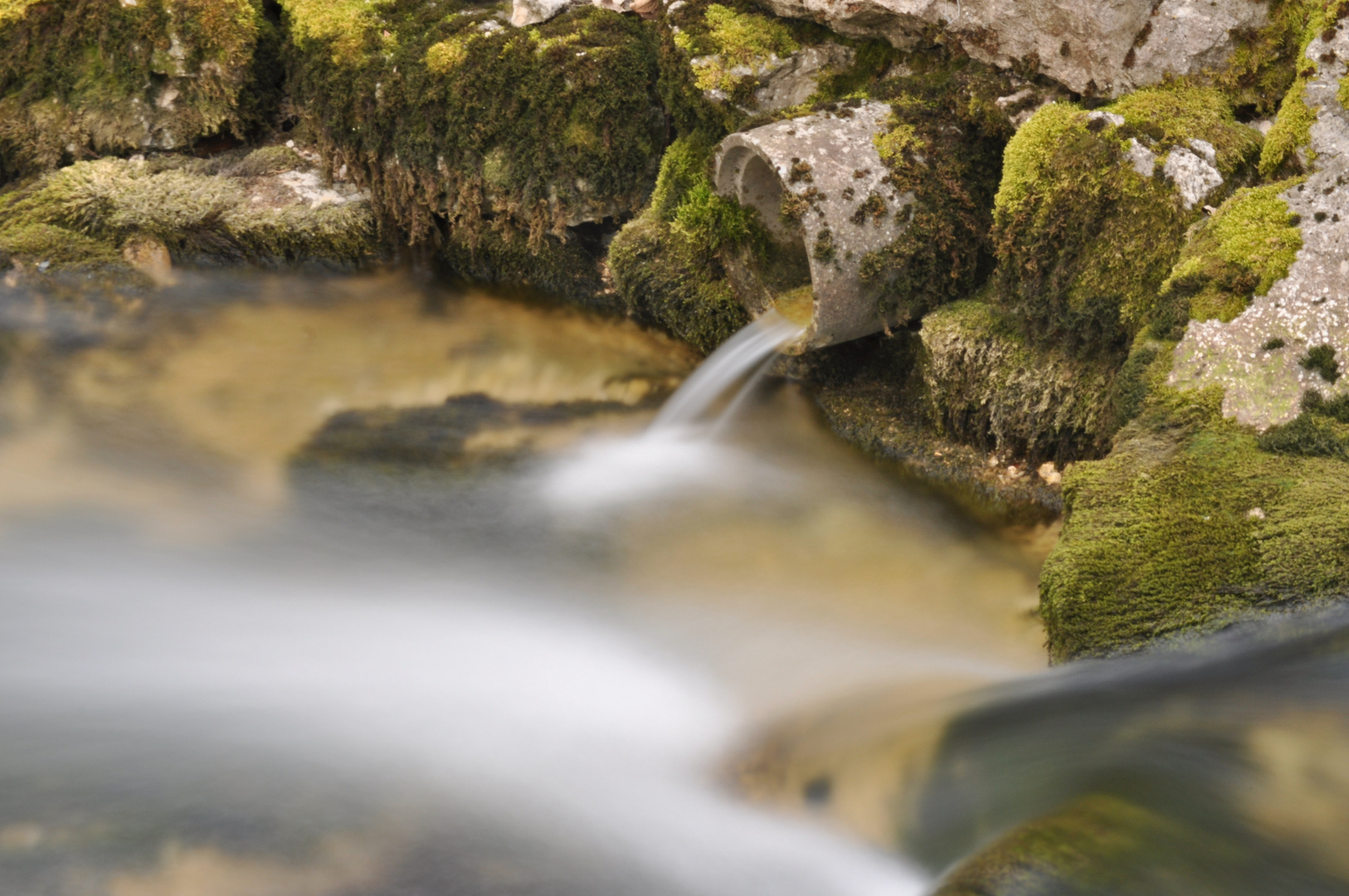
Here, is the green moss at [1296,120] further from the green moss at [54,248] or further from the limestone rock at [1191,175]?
the green moss at [54,248]

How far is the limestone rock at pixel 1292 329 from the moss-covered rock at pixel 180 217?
235 inches

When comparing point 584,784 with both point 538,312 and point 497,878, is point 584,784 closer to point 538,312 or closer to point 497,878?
point 497,878

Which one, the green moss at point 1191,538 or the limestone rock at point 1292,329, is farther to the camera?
the limestone rock at point 1292,329

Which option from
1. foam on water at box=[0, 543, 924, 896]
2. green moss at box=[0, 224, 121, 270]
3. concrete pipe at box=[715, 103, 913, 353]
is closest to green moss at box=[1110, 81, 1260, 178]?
concrete pipe at box=[715, 103, 913, 353]

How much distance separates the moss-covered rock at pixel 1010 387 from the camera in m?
5.27

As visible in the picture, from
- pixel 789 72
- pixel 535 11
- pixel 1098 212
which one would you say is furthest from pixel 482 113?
pixel 1098 212

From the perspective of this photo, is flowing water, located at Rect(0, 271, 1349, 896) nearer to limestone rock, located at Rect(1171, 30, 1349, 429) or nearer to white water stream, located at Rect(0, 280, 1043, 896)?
white water stream, located at Rect(0, 280, 1043, 896)

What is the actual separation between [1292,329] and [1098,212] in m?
1.07

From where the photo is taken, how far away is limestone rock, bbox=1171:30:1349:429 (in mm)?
4309

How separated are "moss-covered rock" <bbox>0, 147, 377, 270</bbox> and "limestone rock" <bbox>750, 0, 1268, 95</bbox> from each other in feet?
14.0

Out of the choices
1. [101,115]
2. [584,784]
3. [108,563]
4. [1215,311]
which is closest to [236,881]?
[584,784]

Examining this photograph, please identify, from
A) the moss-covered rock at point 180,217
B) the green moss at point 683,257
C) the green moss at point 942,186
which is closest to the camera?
the green moss at point 942,186

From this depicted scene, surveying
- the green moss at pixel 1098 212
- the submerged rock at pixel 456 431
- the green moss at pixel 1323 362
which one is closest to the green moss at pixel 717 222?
the submerged rock at pixel 456 431

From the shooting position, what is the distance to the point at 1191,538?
3.90 m
